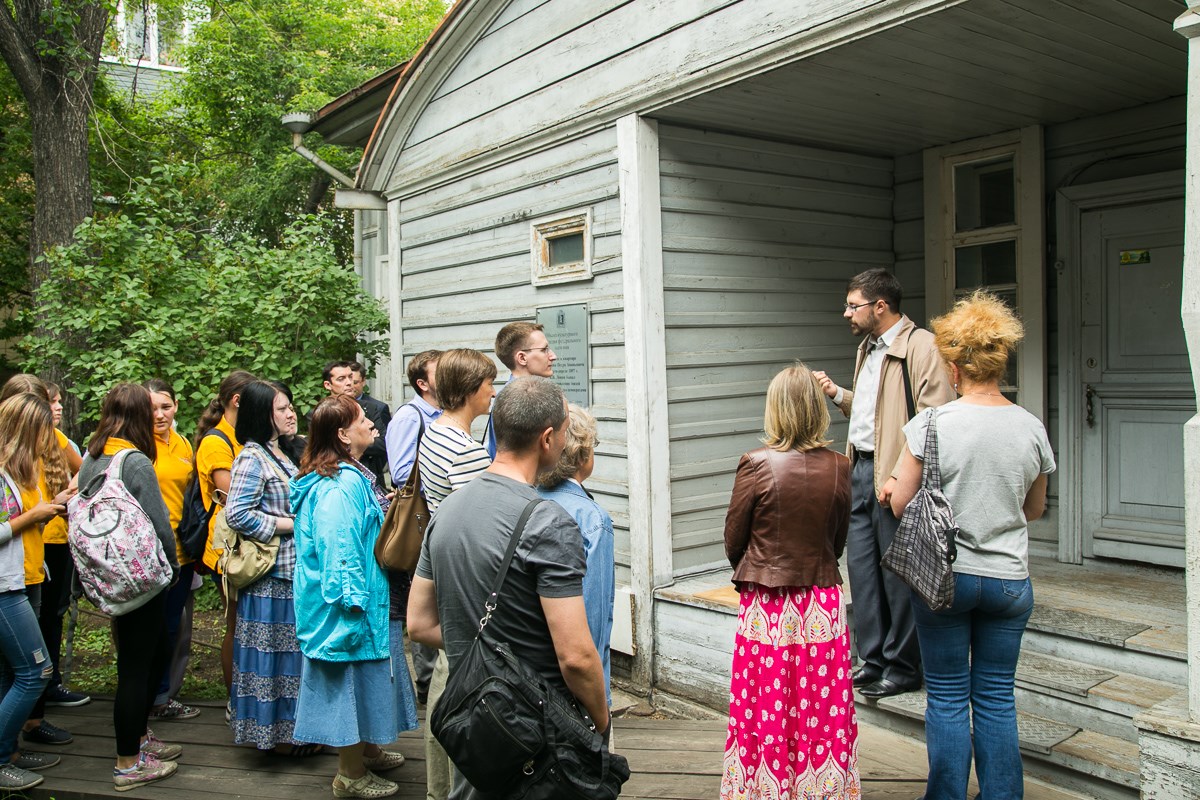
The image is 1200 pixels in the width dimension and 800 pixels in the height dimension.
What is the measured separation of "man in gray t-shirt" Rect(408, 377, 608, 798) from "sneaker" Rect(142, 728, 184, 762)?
2.62 metres

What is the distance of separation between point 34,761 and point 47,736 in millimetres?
348

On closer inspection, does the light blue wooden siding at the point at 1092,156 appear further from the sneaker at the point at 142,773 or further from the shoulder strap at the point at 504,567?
Result: the sneaker at the point at 142,773

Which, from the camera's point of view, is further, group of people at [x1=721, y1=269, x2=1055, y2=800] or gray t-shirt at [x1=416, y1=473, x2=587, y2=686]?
group of people at [x1=721, y1=269, x2=1055, y2=800]

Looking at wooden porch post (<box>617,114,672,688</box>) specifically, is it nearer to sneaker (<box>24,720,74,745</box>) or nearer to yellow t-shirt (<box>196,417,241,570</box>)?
yellow t-shirt (<box>196,417,241,570</box>)

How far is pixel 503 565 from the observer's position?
231cm

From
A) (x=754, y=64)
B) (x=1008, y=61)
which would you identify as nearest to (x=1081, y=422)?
(x=1008, y=61)

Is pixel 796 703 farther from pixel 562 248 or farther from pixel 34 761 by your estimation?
pixel 34 761

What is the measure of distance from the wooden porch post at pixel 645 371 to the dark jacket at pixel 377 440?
6.37 feet

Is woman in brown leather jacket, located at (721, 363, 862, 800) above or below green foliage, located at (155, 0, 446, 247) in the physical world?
below

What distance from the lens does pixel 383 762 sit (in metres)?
4.29

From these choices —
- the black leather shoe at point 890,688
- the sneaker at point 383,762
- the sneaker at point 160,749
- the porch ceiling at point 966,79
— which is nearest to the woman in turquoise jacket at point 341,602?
the sneaker at point 383,762

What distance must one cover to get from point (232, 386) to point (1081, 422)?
4.70 metres

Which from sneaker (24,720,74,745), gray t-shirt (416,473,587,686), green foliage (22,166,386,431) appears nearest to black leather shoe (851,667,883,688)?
gray t-shirt (416,473,587,686)

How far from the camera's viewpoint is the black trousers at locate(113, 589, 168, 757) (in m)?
4.16
